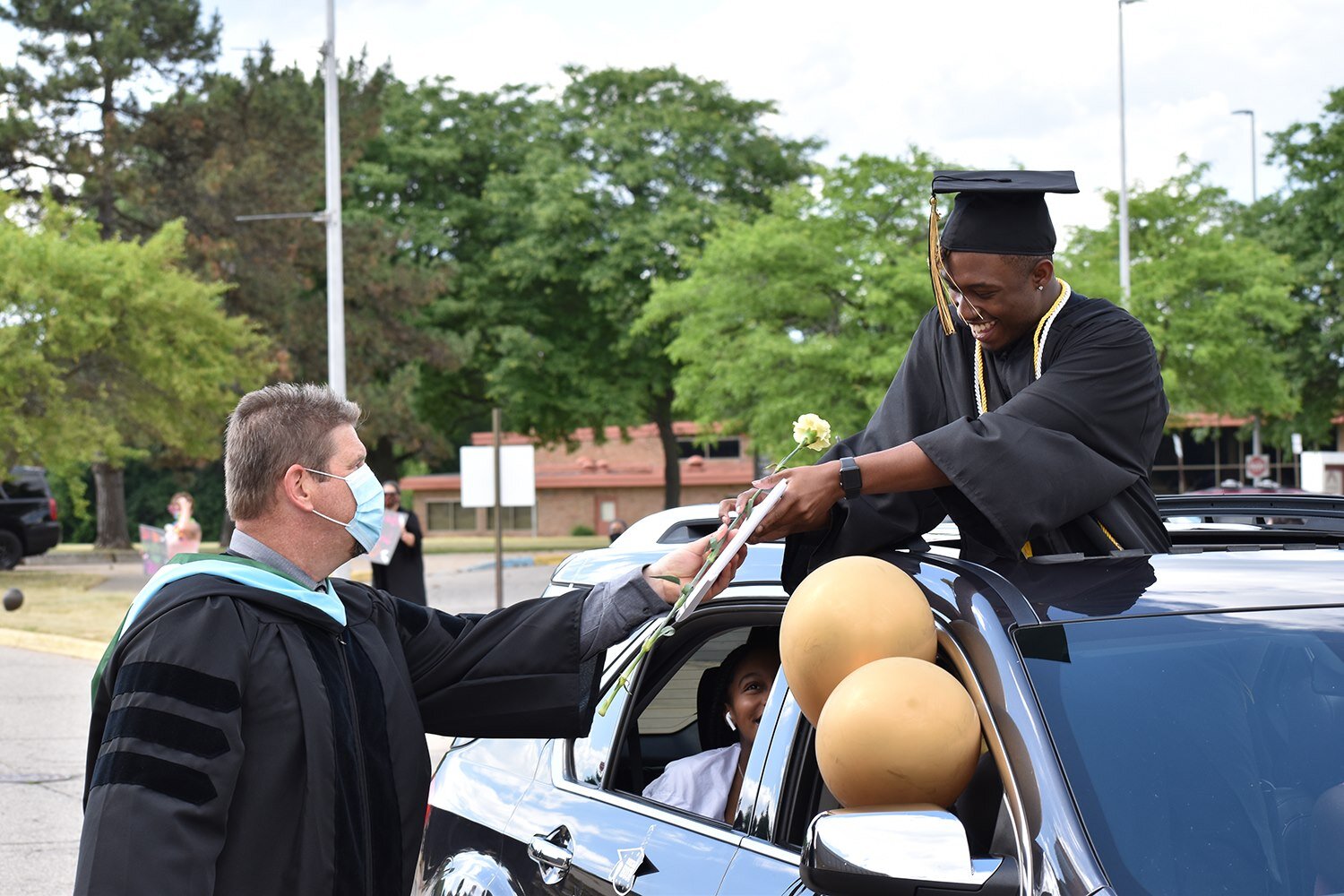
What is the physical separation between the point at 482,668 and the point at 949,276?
1.30 m

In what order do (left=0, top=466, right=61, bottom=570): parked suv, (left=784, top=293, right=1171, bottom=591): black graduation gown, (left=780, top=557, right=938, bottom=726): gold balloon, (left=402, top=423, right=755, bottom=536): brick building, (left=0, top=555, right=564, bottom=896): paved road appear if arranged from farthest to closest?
(left=402, top=423, right=755, bottom=536): brick building < (left=0, top=466, right=61, bottom=570): parked suv < (left=0, top=555, right=564, bottom=896): paved road < (left=784, top=293, right=1171, bottom=591): black graduation gown < (left=780, top=557, right=938, bottom=726): gold balloon

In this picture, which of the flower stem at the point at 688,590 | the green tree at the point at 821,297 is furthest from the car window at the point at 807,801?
the green tree at the point at 821,297

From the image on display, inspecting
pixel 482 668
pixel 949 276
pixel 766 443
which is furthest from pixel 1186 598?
pixel 766 443

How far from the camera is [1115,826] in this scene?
229 centimetres

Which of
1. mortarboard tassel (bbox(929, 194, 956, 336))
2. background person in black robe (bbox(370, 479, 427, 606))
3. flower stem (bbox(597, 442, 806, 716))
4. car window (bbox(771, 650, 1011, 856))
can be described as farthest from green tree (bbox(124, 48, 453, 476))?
car window (bbox(771, 650, 1011, 856))

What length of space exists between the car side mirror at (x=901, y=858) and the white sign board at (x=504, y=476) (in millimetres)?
14032

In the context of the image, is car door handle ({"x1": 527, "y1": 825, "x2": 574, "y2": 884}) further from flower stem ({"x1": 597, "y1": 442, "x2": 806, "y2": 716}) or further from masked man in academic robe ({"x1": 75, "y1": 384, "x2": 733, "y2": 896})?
flower stem ({"x1": 597, "y1": 442, "x2": 806, "y2": 716})

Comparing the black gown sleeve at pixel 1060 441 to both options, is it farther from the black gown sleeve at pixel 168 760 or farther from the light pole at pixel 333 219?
the light pole at pixel 333 219

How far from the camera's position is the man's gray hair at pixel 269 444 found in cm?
288

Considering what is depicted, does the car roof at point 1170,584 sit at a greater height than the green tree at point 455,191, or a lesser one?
lesser

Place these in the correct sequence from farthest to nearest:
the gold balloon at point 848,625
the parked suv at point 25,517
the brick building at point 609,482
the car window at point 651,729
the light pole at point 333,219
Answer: the brick building at point 609,482
the parked suv at point 25,517
the light pole at point 333,219
the car window at point 651,729
the gold balloon at point 848,625

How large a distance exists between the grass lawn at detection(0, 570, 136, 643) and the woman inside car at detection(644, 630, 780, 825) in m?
14.4

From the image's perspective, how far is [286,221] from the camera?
3581cm

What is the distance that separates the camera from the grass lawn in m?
18.0
